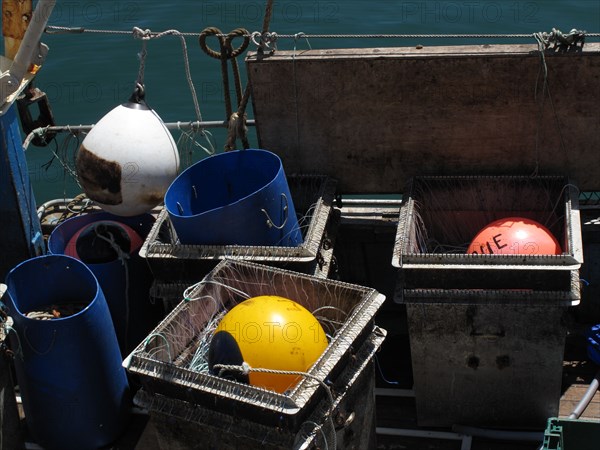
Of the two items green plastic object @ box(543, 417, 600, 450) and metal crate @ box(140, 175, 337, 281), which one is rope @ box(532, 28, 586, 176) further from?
green plastic object @ box(543, 417, 600, 450)

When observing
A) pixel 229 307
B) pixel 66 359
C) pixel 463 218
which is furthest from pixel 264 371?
pixel 463 218

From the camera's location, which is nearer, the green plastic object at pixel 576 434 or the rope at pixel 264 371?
the rope at pixel 264 371

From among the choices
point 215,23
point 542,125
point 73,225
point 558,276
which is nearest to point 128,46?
point 215,23

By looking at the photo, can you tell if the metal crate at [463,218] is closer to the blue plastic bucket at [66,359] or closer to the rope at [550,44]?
the rope at [550,44]

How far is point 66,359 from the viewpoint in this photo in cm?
499

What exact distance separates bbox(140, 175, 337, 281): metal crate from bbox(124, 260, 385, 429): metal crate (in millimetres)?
262

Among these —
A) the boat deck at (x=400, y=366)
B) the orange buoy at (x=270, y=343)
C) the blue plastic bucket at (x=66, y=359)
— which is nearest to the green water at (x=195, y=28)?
the boat deck at (x=400, y=366)

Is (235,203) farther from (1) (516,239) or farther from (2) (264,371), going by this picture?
(1) (516,239)

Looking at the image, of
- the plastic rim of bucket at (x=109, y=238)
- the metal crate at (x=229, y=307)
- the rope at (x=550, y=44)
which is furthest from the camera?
the plastic rim of bucket at (x=109, y=238)

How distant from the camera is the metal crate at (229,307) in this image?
404 cm

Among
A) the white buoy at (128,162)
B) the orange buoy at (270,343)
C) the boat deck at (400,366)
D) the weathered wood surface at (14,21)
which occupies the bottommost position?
the boat deck at (400,366)

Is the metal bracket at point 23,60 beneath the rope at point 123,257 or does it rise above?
above

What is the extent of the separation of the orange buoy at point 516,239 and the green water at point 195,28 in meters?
6.47

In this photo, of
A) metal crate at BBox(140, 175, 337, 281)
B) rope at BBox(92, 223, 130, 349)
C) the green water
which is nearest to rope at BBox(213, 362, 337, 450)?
metal crate at BBox(140, 175, 337, 281)
